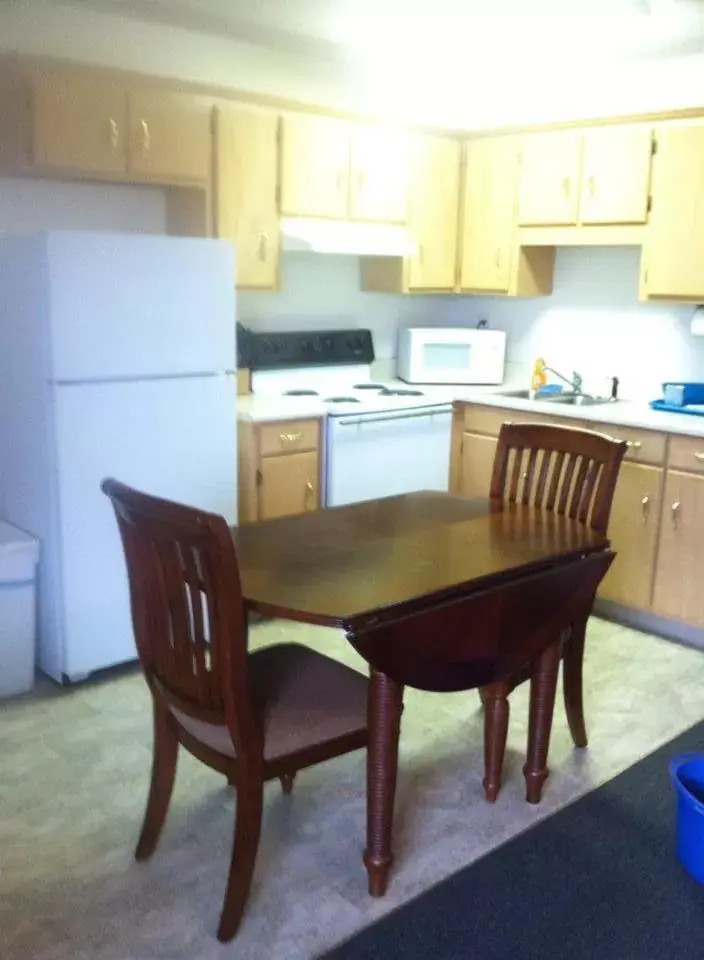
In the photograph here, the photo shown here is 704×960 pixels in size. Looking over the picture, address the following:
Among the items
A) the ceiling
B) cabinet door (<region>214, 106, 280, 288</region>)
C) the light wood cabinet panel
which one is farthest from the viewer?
the light wood cabinet panel

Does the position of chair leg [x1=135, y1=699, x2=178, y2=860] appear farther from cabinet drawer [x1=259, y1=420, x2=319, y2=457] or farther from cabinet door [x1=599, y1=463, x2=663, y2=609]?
cabinet door [x1=599, y1=463, x2=663, y2=609]

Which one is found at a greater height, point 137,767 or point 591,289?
point 591,289

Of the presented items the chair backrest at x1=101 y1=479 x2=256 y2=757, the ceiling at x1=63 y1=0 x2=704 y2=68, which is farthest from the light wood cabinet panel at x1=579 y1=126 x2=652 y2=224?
the chair backrest at x1=101 y1=479 x2=256 y2=757

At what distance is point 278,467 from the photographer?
12.3ft

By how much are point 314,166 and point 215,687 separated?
2779mm

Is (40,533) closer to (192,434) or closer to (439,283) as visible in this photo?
(192,434)

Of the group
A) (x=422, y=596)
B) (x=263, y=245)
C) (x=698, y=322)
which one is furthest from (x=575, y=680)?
(x=263, y=245)

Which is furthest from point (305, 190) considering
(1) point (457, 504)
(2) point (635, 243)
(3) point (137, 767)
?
(3) point (137, 767)

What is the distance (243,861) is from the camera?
200 centimetres

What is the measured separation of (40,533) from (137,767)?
0.94 metres

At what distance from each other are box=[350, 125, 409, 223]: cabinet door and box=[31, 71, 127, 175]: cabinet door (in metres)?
1.14

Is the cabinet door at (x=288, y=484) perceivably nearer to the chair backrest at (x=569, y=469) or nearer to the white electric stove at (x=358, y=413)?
the white electric stove at (x=358, y=413)

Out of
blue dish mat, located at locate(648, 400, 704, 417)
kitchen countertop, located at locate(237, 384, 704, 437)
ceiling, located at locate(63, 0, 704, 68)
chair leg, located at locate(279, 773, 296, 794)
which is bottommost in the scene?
chair leg, located at locate(279, 773, 296, 794)

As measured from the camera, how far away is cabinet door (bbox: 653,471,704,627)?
3.56 metres
